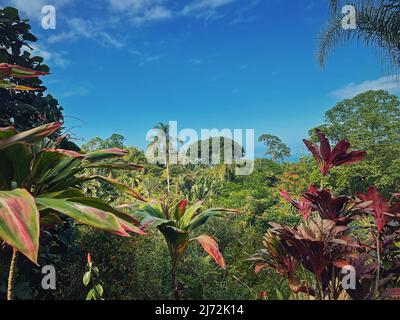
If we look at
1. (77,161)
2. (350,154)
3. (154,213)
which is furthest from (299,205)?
(77,161)

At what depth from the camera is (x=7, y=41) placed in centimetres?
255

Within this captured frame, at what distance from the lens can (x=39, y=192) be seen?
1.41 m

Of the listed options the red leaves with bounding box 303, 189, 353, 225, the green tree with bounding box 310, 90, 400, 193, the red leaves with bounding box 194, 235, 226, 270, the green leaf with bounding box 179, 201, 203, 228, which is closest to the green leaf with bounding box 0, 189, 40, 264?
the red leaves with bounding box 194, 235, 226, 270

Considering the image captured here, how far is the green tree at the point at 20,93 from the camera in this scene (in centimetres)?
240

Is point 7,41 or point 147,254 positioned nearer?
point 7,41

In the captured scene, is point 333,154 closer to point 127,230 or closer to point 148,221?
point 148,221

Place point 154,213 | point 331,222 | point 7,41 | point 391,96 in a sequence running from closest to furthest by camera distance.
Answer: point 331,222 → point 154,213 → point 7,41 → point 391,96

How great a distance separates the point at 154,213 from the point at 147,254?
115cm

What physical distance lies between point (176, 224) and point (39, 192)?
85 centimetres

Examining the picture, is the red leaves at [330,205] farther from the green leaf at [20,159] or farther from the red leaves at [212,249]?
the green leaf at [20,159]

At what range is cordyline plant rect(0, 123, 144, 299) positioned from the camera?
0.86 metres

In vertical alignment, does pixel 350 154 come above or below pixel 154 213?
above

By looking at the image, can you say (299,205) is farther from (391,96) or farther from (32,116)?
(391,96)

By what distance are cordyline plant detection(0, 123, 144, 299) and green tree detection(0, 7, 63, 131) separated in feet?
3.69
